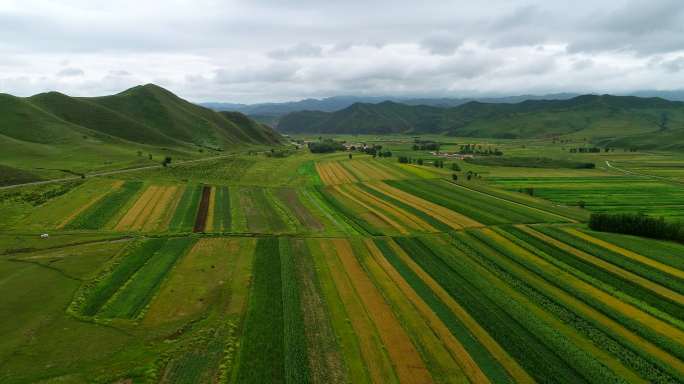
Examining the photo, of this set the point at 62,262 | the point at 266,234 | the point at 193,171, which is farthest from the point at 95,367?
the point at 193,171

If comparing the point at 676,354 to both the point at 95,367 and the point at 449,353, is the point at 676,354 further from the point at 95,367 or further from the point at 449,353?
the point at 95,367

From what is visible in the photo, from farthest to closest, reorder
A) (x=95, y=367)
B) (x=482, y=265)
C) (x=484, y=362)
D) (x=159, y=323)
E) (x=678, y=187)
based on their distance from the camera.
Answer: (x=678, y=187) < (x=482, y=265) < (x=159, y=323) < (x=484, y=362) < (x=95, y=367)

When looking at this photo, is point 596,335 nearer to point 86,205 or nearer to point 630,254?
point 630,254

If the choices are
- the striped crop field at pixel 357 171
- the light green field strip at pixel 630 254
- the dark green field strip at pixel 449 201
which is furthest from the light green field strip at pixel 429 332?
the striped crop field at pixel 357 171

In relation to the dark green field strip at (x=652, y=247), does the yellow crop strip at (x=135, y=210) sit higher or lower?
higher

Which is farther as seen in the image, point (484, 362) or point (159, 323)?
point (159, 323)

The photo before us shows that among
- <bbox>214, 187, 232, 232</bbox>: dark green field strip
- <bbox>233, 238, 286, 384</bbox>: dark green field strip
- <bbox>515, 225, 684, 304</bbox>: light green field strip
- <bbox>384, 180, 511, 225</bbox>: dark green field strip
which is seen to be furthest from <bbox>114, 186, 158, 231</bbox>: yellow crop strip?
<bbox>515, 225, 684, 304</bbox>: light green field strip

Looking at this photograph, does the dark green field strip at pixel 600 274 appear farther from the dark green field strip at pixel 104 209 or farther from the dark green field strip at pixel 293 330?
the dark green field strip at pixel 104 209
